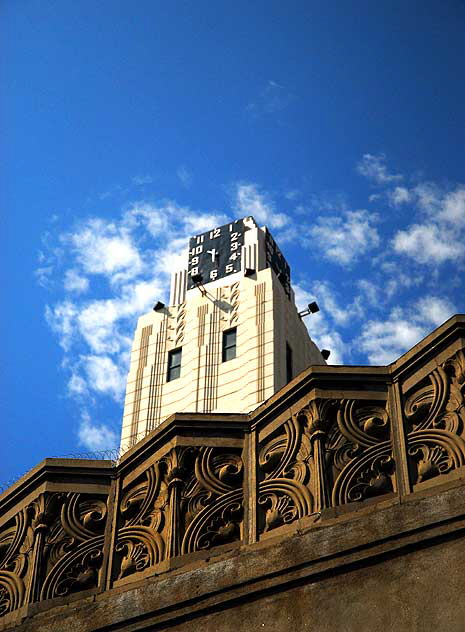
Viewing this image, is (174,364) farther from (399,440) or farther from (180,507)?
(399,440)

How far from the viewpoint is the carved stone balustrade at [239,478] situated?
26.3ft

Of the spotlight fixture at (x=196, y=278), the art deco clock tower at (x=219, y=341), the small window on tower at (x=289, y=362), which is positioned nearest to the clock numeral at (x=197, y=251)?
the art deco clock tower at (x=219, y=341)

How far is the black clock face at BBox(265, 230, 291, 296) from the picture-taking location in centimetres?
6762

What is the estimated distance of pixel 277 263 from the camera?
6950 cm

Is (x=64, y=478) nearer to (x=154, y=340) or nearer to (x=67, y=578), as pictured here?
(x=67, y=578)

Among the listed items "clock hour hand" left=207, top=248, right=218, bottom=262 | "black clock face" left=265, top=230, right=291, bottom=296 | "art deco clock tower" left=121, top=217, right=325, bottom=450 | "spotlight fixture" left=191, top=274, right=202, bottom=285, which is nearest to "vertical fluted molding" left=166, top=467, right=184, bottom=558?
"art deco clock tower" left=121, top=217, right=325, bottom=450

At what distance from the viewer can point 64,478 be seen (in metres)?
9.26

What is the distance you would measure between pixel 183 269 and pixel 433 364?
6151 cm

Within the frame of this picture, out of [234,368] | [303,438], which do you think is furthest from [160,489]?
[234,368]

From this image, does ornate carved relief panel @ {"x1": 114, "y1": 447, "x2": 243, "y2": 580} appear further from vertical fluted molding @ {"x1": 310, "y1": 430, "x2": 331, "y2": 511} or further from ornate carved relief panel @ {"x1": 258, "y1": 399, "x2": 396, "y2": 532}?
vertical fluted molding @ {"x1": 310, "y1": 430, "x2": 331, "y2": 511}

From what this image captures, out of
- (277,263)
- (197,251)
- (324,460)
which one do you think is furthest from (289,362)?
(324,460)

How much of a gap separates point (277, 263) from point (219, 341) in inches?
391

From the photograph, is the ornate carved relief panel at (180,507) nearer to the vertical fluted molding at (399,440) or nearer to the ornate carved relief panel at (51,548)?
the ornate carved relief panel at (51,548)

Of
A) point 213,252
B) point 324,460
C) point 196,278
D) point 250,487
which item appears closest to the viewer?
point 324,460
